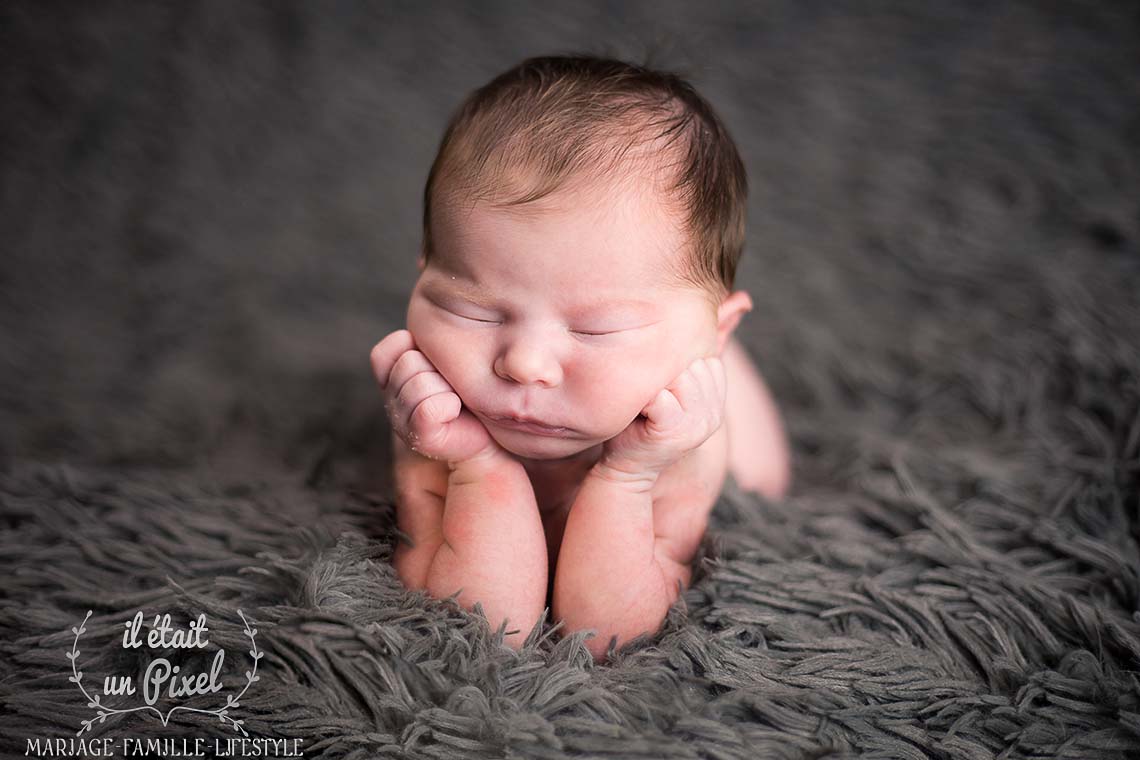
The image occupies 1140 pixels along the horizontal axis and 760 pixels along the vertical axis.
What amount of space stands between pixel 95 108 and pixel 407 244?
65cm

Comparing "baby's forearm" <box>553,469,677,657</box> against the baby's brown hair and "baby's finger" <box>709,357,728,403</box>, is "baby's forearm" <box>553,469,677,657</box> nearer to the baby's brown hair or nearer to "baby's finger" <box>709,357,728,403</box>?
"baby's finger" <box>709,357,728,403</box>

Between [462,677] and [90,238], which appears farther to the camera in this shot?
[90,238]

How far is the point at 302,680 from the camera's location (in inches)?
32.1

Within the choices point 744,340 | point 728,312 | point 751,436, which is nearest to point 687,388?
point 728,312

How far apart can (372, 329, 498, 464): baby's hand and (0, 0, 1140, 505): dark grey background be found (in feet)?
1.36

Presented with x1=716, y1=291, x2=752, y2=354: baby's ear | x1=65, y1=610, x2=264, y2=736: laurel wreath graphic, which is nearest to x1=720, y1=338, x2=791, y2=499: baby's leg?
x1=716, y1=291, x2=752, y2=354: baby's ear

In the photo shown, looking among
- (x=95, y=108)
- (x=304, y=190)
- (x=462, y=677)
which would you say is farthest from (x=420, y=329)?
(x=95, y=108)

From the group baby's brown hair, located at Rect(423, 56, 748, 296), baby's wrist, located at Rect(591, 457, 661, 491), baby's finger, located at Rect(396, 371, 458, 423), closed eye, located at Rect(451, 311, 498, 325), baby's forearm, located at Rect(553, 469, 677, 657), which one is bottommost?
baby's forearm, located at Rect(553, 469, 677, 657)

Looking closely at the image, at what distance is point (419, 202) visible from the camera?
1864 mm

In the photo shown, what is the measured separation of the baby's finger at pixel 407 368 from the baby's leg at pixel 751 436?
425mm

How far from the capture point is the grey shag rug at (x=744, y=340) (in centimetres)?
81

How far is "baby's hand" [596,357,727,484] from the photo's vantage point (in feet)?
2.90

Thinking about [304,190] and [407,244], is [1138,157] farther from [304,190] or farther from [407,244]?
[304,190]

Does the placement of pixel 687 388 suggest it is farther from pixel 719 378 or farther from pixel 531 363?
pixel 531 363
